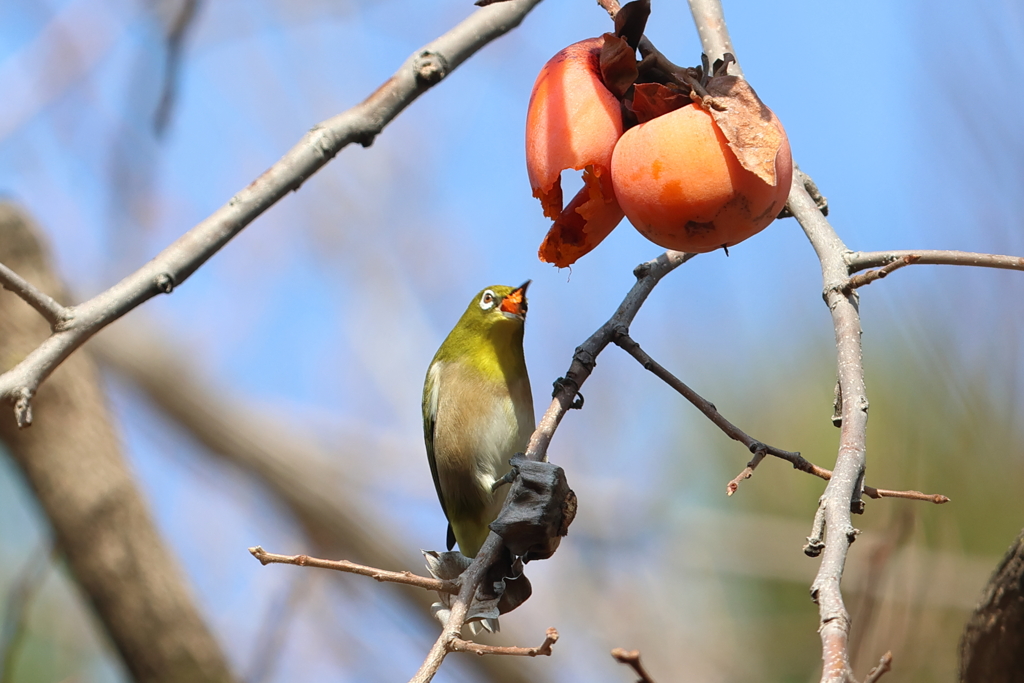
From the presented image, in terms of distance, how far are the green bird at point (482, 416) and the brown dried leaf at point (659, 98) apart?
2.35 metres

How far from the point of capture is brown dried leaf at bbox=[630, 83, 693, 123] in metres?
1.68

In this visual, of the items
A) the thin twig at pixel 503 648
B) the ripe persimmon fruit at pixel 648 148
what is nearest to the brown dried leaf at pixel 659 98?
the ripe persimmon fruit at pixel 648 148

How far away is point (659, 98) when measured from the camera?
1.69 m

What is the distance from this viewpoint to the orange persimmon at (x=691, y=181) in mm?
1558

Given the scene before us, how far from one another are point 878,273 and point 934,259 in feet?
0.33

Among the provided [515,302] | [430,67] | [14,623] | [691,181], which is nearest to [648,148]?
[691,181]

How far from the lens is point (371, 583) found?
546 cm

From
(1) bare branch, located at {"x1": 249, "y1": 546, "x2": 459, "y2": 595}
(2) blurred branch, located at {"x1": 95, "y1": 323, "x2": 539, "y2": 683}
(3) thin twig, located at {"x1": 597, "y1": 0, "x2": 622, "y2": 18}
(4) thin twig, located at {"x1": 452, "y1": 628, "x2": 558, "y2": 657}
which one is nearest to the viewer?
(4) thin twig, located at {"x1": 452, "y1": 628, "x2": 558, "y2": 657}

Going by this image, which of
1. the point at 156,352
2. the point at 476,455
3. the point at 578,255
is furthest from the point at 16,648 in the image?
the point at 578,255

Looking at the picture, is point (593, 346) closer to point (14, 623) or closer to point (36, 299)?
point (36, 299)

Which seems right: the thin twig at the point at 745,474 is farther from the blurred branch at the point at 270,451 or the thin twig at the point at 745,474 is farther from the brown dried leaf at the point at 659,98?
the blurred branch at the point at 270,451

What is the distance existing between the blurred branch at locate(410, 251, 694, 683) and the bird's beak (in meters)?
1.41

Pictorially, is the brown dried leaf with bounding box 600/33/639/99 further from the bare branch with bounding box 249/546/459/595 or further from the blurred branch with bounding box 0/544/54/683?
the blurred branch with bounding box 0/544/54/683

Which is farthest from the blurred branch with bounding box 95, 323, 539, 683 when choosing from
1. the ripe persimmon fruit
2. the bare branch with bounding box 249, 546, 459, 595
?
the ripe persimmon fruit
